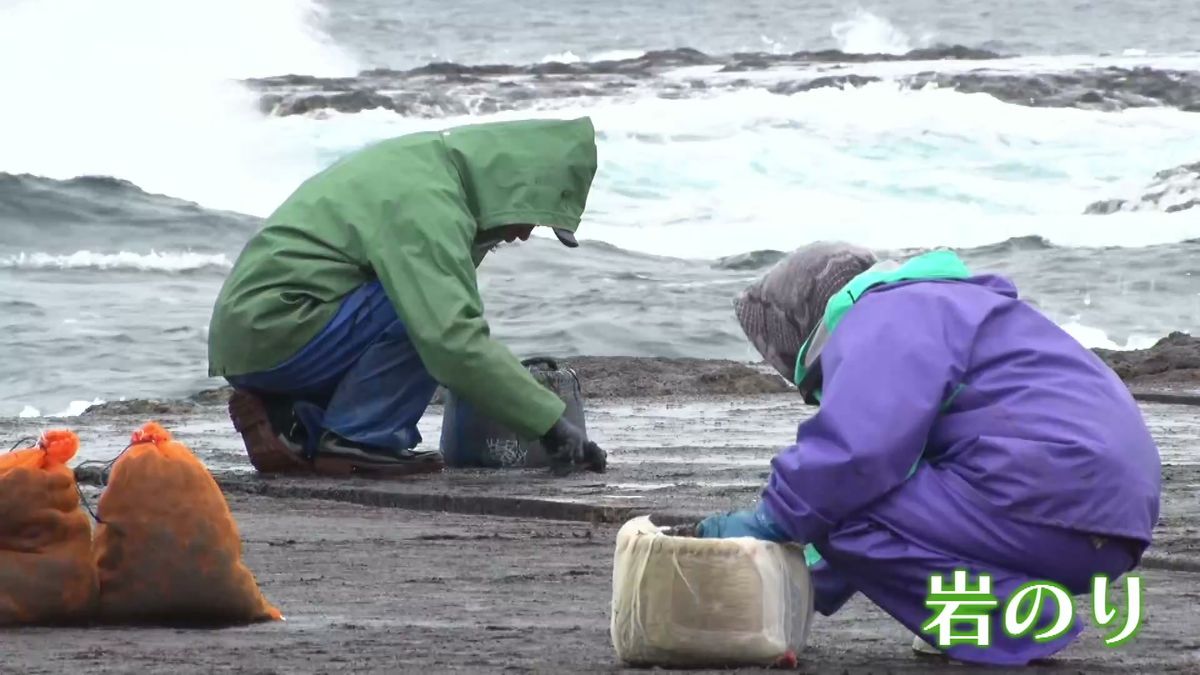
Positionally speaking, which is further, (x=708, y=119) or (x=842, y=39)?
(x=842, y=39)

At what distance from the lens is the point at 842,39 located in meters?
57.0

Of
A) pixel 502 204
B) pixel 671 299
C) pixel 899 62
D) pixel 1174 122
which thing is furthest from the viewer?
pixel 899 62

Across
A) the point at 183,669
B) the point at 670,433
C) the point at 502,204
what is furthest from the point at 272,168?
the point at 183,669

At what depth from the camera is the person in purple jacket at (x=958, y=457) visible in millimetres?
3674

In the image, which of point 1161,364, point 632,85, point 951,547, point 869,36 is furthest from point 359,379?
point 869,36

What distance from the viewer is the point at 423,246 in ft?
23.0

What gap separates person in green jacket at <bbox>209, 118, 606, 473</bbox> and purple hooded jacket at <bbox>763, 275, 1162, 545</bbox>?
10.5 feet

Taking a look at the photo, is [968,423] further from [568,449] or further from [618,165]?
[618,165]

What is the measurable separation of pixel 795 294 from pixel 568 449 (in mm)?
3260

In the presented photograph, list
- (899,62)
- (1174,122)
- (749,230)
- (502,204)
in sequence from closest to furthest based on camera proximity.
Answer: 1. (502,204)
2. (749,230)
3. (1174,122)
4. (899,62)

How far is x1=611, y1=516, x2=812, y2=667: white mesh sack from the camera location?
383cm

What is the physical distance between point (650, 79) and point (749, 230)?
12.8m

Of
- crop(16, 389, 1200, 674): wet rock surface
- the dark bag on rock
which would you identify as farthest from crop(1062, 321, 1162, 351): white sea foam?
the dark bag on rock

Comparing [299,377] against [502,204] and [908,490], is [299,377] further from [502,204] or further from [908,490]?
[908,490]
